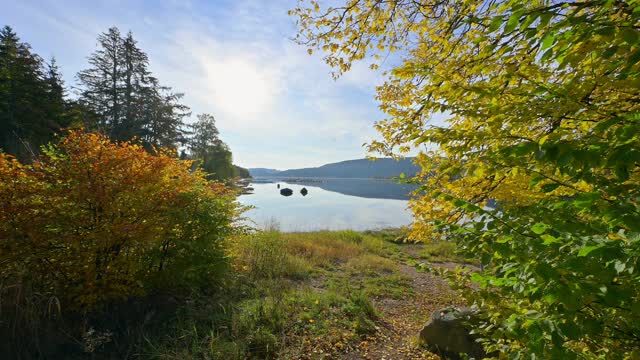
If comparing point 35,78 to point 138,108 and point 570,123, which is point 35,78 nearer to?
point 138,108

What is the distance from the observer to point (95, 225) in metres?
4.62

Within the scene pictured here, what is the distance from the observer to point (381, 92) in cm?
462

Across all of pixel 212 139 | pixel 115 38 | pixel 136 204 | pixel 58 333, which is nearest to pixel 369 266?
pixel 136 204

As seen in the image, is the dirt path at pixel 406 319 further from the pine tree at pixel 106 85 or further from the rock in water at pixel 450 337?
the pine tree at pixel 106 85

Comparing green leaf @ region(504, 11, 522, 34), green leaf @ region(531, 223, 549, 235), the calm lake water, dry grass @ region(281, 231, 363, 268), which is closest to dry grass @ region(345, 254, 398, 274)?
dry grass @ region(281, 231, 363, 268)

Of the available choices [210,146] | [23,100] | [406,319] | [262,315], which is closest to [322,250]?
[406,319]

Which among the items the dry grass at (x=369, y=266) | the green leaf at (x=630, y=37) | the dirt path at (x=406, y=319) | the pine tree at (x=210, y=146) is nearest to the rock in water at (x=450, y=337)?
the dirt path at (x=406, y=319)

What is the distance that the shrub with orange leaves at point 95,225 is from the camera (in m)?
4.25

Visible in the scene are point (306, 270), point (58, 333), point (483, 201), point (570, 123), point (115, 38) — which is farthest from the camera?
point (115, 38)

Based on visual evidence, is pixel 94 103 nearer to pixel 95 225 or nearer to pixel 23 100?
pixel 23 100

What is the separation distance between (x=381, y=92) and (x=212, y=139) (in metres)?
39.1

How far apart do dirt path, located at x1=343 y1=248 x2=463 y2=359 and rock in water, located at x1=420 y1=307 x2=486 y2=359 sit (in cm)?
20

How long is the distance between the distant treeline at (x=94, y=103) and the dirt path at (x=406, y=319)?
491 inches

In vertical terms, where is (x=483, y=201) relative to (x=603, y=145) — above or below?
below
